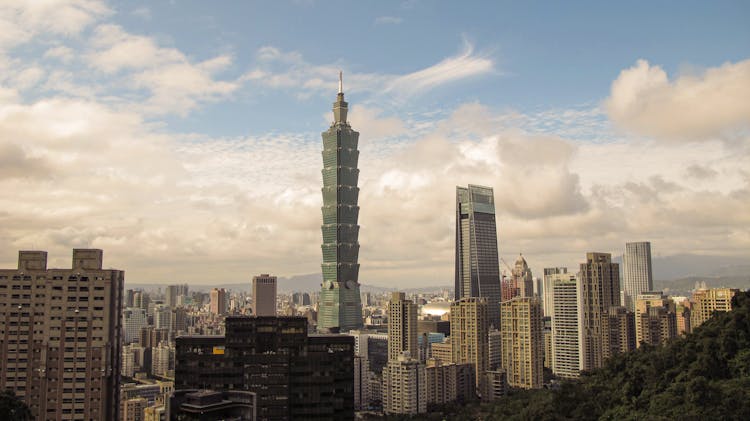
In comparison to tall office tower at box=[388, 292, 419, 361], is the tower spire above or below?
above

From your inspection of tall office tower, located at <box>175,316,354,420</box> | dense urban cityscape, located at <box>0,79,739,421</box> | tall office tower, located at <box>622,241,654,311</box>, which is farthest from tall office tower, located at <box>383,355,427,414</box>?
tall office tower, located at <box>622,241,654,311</box>

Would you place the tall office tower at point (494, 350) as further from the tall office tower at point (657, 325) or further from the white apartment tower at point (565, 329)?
the tall office tower at point (657, 325)

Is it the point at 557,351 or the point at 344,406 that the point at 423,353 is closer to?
the point at 557,351

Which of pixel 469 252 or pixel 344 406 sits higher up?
pixel 469 252

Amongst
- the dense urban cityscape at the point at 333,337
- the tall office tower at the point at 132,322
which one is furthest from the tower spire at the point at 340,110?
the tall office tower at the point at 132,322

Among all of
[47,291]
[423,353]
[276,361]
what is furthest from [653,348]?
[423,353]

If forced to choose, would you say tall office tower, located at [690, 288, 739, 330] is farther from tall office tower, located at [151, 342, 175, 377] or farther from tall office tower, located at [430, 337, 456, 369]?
tall office tower, located at [151, 342, 175, 377]
